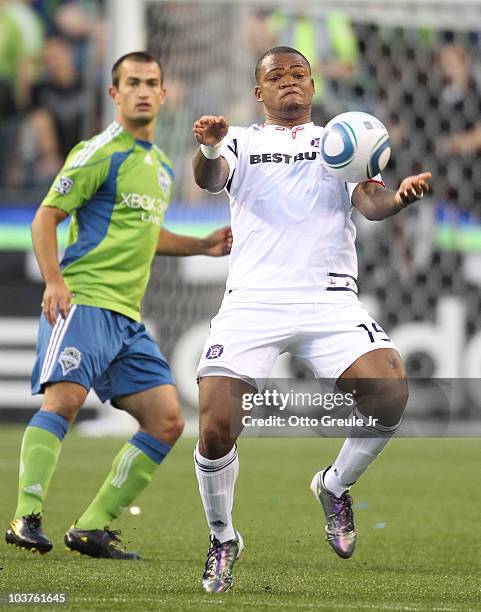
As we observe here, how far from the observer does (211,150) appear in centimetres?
558

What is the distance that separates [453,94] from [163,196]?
725cm

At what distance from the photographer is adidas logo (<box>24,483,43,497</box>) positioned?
259 inches

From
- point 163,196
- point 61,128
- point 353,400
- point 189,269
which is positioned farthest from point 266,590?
point 61,128

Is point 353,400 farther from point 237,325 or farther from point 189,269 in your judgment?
point 189,269

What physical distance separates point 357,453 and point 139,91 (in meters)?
2.37

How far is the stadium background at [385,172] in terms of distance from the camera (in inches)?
520

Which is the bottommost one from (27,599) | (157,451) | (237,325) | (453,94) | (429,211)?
(27,599)

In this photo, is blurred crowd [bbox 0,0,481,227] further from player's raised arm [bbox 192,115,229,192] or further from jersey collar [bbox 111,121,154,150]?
player's raised arm [bbox 192,115,229,192]

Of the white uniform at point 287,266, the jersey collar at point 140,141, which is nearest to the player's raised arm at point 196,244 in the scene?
the jersey collar at point 140,141

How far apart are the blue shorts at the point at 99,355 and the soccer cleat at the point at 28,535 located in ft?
2.27

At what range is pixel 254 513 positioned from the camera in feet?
27.0

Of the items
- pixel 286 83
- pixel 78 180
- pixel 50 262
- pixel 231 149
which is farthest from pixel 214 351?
pixel 78 180

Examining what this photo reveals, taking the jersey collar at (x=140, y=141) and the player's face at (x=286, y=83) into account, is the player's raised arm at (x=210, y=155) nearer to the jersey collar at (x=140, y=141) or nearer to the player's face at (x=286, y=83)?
the player's face at (x=286, y=83)

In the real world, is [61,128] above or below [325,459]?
above
